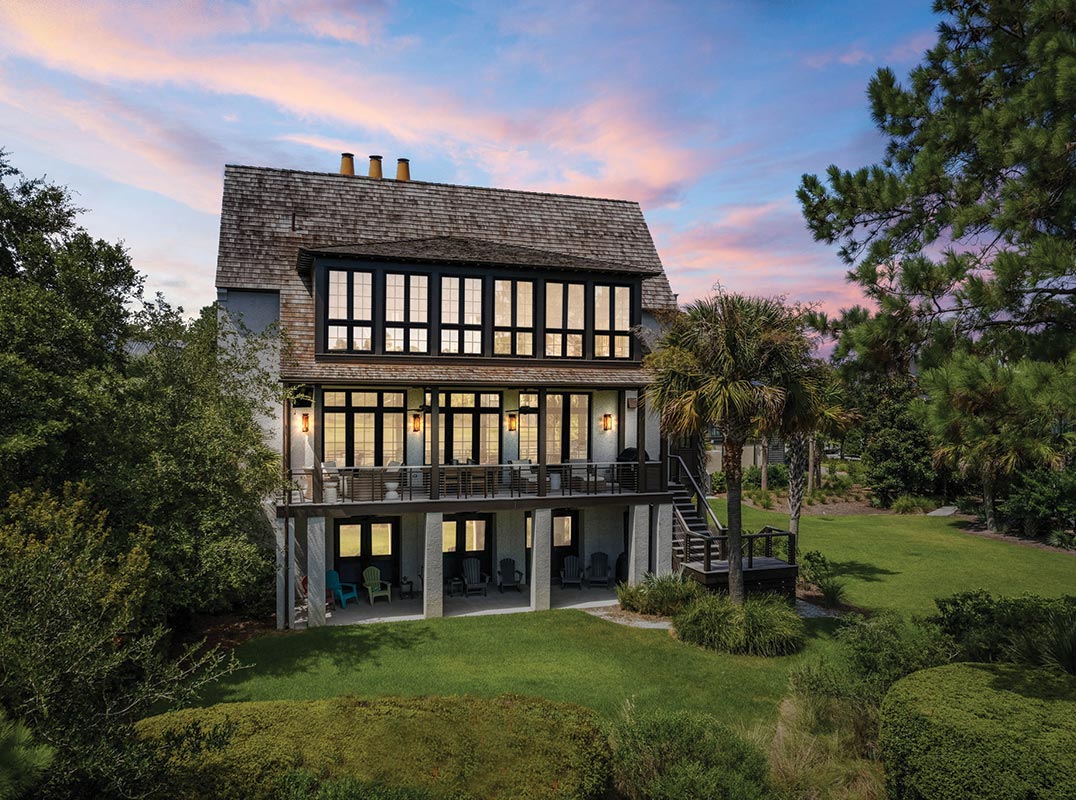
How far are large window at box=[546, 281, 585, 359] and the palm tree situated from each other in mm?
3904

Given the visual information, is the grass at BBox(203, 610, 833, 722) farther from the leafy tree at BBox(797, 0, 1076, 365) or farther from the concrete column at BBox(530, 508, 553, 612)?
the leafy tree at BBox(797, 0, 1076, 365)

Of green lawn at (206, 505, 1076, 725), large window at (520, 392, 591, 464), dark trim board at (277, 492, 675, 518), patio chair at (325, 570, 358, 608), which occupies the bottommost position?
green lawn at (206, 505, 1076, 725)

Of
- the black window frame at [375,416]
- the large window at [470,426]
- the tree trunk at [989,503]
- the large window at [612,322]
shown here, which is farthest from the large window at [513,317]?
the tree trunk at [989,503]

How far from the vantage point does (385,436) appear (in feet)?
63.7

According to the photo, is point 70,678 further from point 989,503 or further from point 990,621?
point 989,503

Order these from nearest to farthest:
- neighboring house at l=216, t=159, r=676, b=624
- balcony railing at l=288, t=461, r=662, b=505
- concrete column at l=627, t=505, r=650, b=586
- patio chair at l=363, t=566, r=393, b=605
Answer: balcony railing at l=288, t=461, r=662, b=505, neighboring house at l=216, t=159, r=676, b=624, patio chair at l=363, t=566, r=393, b=605, concrete column at l=627, t=505, r=650, b=586

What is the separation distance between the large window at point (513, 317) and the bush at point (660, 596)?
7441 mm

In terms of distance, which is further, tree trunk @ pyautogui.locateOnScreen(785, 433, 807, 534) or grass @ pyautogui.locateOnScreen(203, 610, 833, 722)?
tree trunk @ pyautogui.locateOnScreen(785, 433, 807, 534)

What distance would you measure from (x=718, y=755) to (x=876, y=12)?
37.8ft

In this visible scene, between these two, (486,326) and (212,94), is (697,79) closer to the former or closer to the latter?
(486,326)

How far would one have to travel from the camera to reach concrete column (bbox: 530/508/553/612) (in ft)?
59.2

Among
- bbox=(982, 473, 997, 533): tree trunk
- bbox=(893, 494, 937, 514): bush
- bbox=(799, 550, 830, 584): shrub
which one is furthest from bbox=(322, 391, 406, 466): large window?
bbox=(893, 494, 937, 514): bush

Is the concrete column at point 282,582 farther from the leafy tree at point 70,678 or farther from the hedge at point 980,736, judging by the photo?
the hedge at point 980,736

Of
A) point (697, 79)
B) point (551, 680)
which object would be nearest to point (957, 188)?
point (697, 79)
